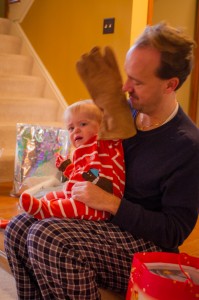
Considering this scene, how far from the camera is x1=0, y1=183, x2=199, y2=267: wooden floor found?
6.31 feet

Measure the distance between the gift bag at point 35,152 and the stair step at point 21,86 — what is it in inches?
42.6

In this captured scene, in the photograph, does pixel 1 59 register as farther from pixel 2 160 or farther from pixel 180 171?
pixel 180 171

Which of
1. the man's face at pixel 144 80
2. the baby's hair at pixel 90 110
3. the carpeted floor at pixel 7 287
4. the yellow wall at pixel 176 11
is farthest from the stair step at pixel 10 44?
the man's face at pixel 144 80

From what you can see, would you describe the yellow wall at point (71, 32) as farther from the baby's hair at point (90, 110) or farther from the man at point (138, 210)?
the man at point (138, 210)

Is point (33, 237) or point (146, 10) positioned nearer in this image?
point (33, 237)

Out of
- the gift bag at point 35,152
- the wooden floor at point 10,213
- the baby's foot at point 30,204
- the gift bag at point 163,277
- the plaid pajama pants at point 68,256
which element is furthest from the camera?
the gift bag at point 35,152

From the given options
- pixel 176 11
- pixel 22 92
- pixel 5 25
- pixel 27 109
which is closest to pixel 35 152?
pixel 27 109

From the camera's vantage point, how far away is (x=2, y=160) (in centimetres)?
298

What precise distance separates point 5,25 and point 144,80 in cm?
331

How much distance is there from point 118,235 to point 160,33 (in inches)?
23.6

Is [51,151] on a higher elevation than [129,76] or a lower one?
lower

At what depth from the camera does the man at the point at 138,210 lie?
3.73 feet

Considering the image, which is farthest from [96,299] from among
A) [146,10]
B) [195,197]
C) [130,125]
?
[146,10]

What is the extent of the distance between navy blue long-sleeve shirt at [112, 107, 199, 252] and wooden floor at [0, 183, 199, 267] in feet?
2.39
